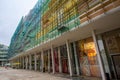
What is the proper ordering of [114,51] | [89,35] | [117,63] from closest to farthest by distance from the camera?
[117,63] < [114,51] < [89,35]

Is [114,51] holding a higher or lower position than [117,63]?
higher

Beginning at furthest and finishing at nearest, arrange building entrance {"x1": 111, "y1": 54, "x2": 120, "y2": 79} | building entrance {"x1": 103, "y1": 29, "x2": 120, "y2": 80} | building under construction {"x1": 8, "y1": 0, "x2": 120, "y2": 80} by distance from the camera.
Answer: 1. building entrance {"x1": 103, "y1": 29, "x2": 120, "y2": 80}
2. building entrance {"x1": 111, "y1": 54, "x2": 120, "y2": 79}
3. building under construction {"x1": 8, "y1": 0, "x2": 120, "y2": 80}

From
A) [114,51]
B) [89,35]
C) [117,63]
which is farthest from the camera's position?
[89,35]

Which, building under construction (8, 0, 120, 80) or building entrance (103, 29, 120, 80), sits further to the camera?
building entrance (103, 29, 120, 80)

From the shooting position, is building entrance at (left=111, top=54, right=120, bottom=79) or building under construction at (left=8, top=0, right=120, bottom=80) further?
building entrance at (left=111, top=54, right=120, bottom=79)

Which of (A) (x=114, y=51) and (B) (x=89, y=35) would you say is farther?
(B) (x=89, y=35)

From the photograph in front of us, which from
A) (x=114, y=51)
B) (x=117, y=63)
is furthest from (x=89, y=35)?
(x=117, y=63)

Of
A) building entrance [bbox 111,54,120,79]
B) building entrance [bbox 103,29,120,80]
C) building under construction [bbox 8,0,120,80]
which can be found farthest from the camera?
building entrance [bbox 103,29,120,80]

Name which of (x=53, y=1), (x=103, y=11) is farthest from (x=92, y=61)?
(x=53, y=1)

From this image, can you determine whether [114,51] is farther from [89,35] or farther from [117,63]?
[89,35]

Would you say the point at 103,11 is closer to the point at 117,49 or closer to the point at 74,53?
the point at 117,49

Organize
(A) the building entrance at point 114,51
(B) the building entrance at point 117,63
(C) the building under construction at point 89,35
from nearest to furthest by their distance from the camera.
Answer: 1. (C) the building under construction at point 89,35
2. (B) the building entrance at point 117,63
3. (A) the building entrance at point 114,51

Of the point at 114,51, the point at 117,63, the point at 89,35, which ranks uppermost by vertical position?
the point at 89,35

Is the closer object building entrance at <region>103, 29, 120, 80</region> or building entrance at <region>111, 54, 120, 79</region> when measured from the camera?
building entrance at <region>111, 54, 120, 79</region>
